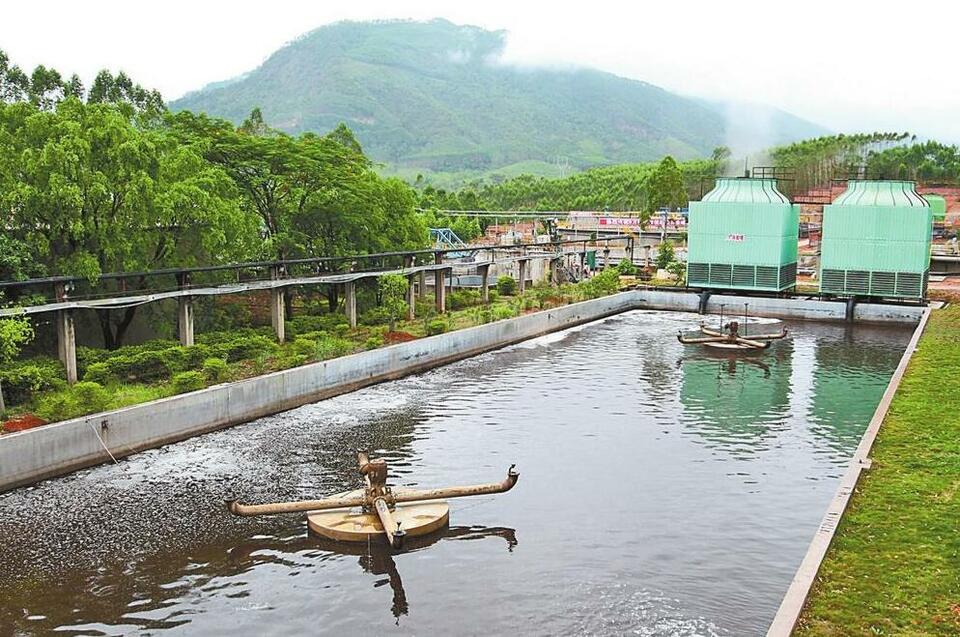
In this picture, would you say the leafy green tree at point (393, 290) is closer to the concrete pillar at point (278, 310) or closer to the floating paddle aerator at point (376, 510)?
the concrete pillar at point (278, 310)

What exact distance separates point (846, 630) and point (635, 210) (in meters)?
104

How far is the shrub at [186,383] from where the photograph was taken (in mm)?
25266

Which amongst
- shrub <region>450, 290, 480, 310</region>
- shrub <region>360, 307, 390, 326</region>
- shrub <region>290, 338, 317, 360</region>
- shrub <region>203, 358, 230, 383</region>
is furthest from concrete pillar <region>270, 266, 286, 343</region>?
shrub <region>450, 290, 480, 310</region>

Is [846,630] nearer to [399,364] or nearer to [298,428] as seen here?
[298,428]

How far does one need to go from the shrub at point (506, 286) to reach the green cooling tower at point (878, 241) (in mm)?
16733

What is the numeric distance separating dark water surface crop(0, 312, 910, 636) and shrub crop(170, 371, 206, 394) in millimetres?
1448

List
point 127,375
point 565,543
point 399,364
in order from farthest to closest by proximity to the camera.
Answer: point 399,364 → point 127,375 → point 565,543

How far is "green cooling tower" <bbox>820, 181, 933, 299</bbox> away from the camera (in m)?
47.2

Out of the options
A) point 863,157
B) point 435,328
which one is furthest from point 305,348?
point 863,157

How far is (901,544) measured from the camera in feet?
Result: 48.5

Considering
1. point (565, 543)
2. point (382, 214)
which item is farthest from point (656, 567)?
point (382, 214)

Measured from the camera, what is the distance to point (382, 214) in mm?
41875

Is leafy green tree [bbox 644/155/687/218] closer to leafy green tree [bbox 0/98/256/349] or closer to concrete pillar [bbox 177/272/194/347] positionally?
leafy green tree [bbox 0/98/256/349]

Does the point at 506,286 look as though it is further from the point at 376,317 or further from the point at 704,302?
the point at 376,317
